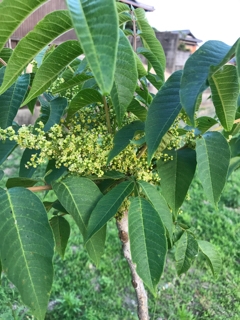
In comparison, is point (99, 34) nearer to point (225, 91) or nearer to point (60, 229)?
point (225, 91)

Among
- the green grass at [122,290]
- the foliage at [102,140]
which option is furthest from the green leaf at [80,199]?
the green grass at [122,290]

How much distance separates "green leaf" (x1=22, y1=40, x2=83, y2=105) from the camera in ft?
1.44

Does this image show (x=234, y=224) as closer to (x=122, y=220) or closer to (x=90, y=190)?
(x=122, y=220)

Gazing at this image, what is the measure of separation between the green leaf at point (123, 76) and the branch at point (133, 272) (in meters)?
0.33

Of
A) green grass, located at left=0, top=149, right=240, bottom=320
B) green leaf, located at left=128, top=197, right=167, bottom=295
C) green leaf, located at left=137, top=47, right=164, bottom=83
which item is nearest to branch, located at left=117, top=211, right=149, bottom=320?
green leaf, located at left=128, top=197, right=167, bottom=295

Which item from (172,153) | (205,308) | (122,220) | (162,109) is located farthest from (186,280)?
(162,109)

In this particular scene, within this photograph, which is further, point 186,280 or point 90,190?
point 186,280

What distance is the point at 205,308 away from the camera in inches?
57.9

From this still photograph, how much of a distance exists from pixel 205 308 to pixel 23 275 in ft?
4.25

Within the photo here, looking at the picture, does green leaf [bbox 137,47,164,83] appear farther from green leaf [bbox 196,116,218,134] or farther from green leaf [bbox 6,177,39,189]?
green leaf [bbox 6,177,39,189]

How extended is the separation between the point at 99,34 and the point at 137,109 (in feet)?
1.10

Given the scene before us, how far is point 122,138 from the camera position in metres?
0.55

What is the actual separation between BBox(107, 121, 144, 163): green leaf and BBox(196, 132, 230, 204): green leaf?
12 cm

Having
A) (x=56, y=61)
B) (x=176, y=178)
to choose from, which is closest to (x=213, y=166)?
(x=176, y=178)
